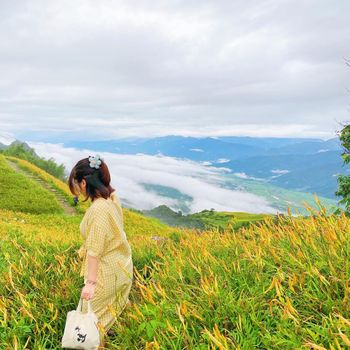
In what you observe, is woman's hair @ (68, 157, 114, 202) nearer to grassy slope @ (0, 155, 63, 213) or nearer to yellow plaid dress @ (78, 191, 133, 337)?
yellow plaid dress @ (78, 191, 133, 337)

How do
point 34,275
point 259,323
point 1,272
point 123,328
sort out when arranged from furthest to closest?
point 1,272 < point 34,275 < point 123,328 < point 259,323

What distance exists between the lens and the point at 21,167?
38688mm

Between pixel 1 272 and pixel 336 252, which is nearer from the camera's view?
pixel 336 252

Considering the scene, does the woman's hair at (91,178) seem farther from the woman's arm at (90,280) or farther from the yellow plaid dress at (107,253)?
the woman's arm at (90,280)

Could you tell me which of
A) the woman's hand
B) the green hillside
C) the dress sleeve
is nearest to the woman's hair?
the dress sleeve

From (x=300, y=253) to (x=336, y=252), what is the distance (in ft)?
1.67

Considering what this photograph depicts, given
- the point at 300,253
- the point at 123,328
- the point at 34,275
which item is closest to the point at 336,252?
the point at 300,253

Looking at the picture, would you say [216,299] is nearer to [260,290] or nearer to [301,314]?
[260,290]

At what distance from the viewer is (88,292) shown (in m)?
5.09

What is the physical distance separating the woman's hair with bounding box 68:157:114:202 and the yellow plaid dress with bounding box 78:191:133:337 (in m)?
0.11

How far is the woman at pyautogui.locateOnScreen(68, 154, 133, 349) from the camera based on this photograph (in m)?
5.24

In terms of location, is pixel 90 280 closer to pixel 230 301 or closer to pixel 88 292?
pixel 88 292

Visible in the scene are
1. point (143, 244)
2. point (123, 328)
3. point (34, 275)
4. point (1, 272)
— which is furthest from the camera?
point (143, 244)

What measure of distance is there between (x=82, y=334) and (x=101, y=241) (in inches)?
44.7
